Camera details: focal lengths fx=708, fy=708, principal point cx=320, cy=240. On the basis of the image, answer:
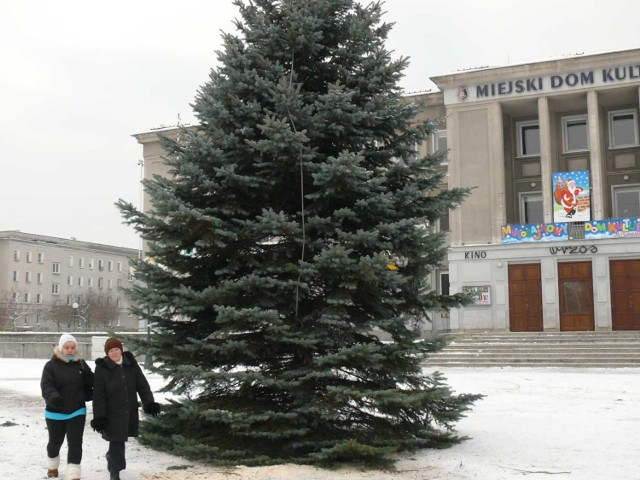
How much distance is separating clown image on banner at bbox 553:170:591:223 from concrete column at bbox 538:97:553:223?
1.12 ft

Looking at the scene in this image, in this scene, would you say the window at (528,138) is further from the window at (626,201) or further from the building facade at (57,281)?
the building facade at (57,281)

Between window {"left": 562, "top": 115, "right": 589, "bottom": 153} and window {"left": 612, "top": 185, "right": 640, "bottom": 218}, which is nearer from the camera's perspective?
window {"left": 612, "top": 185, "right": 640, "bottom": 218}

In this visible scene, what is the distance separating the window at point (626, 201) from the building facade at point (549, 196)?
0.04 metres

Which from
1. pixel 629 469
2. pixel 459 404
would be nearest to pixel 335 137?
pixel 459 404

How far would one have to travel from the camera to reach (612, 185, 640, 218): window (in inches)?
1240

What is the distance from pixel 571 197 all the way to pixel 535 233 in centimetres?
211

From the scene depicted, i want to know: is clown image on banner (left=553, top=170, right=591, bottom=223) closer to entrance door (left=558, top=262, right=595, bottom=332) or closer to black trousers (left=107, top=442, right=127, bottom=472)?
entrance door (left=558, top=262, right=595, bottom=332)

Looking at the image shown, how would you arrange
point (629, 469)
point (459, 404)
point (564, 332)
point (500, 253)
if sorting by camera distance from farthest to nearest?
point (500, 253) → point (564, 332) → point (459, 404) → point (629, 469)

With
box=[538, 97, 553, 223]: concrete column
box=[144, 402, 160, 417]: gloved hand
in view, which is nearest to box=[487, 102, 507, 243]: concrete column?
box=[538, 97, 553, 223]: concrete column

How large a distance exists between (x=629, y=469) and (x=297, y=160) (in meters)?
5.11

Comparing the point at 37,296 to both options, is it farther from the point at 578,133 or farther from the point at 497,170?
the point at 578,133

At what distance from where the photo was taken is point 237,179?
852 centimetres

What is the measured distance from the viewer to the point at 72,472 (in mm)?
7133

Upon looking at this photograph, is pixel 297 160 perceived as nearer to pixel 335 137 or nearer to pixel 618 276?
pixel 335 137
